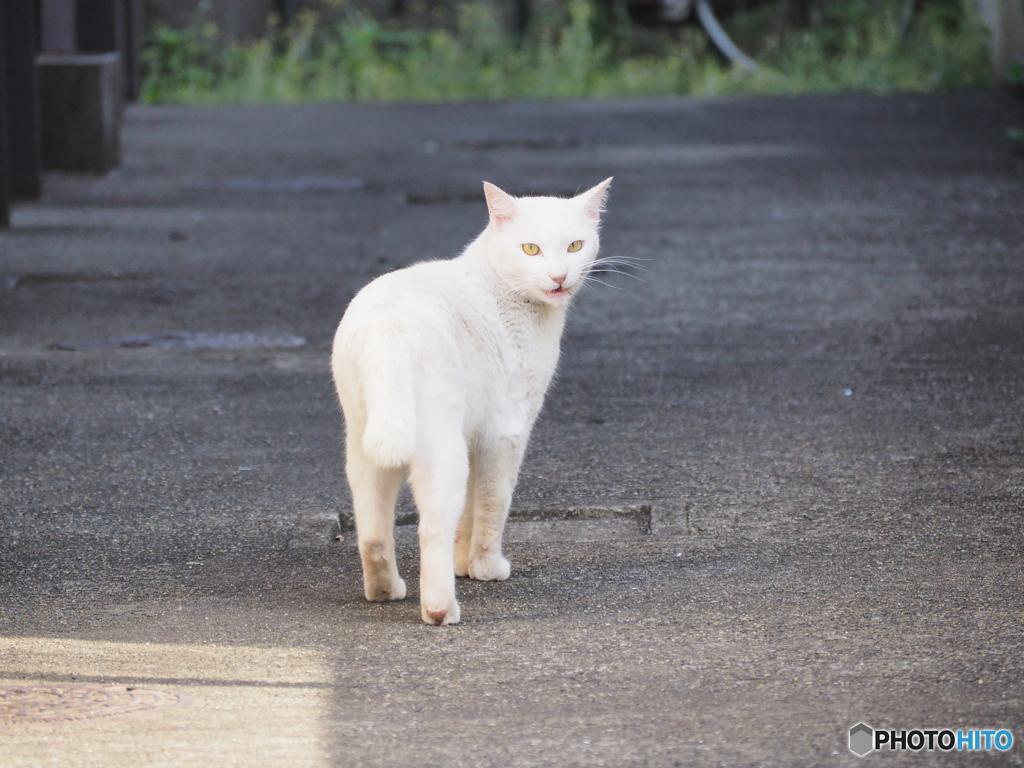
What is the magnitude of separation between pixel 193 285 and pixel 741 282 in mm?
3541

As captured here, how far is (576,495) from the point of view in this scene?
17.6 ft

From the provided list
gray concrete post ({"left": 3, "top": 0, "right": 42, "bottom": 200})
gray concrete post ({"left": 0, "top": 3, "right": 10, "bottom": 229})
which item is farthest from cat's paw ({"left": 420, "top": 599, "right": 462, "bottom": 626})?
gray concrete post ({"left": 3, "top": 0, "right": 42, "bottom": 200})

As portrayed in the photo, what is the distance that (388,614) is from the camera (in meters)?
4.13

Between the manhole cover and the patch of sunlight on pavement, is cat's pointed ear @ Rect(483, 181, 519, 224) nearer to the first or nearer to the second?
the patch of sunlight on pavement

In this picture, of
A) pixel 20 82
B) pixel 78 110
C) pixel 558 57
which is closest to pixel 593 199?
pixel 20 82

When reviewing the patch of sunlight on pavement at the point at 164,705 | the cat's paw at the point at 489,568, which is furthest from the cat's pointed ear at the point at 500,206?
the patch of sunlight on pavement at the point at 164,705

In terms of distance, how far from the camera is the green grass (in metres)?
20.9

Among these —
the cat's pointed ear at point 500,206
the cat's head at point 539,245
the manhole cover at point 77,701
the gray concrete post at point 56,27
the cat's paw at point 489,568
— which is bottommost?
the cat's paw at point 489,568

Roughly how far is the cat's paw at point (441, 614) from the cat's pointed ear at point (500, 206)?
1312 mm

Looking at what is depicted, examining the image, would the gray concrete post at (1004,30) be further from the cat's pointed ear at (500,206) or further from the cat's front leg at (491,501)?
the cat's front leg at (491,501)

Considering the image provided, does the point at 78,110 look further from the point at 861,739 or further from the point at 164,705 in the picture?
the point at 861,739

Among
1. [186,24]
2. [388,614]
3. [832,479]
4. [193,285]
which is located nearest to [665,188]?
[193,285]

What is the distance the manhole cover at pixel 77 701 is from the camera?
3426 millimetres

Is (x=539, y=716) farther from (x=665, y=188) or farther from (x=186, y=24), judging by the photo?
(x=186, y=24)
